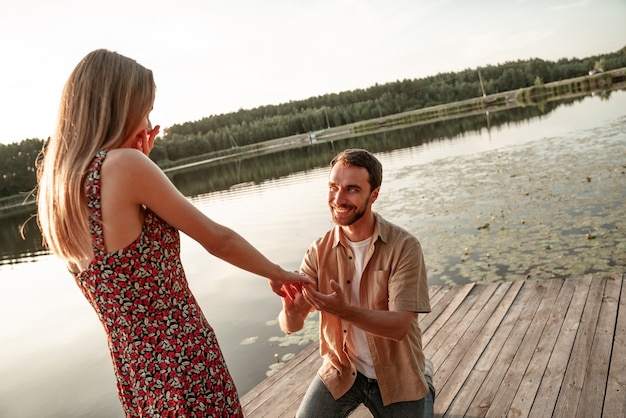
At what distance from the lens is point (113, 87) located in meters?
1.74

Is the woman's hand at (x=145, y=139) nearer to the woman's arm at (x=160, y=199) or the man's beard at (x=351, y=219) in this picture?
the woman's arm at (x=160, y=199)

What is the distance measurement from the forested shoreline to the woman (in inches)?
3933

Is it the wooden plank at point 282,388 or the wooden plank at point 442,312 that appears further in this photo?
the wooden plank at point 442,312

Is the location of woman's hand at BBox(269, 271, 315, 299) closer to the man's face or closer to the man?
the man

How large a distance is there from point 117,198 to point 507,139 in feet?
84.8

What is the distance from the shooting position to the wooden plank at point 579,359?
312 centimetres

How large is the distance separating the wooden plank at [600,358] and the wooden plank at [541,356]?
0.93ft

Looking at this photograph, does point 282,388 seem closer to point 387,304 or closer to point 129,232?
point 387,304

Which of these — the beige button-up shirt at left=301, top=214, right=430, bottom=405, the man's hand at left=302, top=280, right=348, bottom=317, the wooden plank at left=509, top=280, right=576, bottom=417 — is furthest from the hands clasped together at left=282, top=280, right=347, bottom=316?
the wooden plank at left=509, top=280, right=576, bottom=417

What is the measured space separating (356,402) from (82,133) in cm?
207

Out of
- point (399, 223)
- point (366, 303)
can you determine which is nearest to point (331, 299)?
point (366, 303)

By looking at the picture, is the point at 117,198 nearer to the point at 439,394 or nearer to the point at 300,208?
the point at 439,394

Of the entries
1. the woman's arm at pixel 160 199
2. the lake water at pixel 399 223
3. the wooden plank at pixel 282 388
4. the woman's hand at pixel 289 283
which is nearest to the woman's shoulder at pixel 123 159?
the woman's arm at pixel 160 199

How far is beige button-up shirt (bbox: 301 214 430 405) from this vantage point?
271 centimetres
